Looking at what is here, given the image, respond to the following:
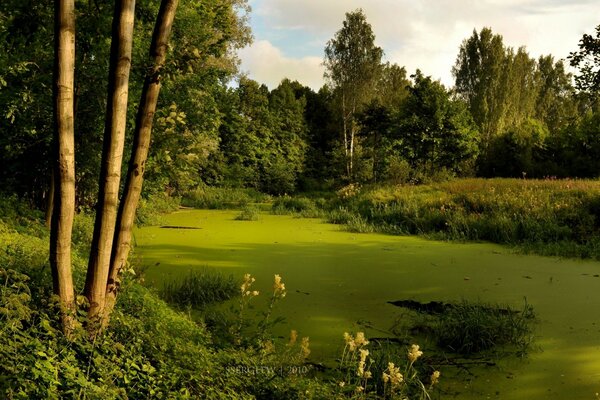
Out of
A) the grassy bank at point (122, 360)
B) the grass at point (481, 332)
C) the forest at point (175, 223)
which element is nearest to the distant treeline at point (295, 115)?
the forest at point (175, 223)

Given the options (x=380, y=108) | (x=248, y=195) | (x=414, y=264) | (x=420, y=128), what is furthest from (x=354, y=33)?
(x=414, y=264)

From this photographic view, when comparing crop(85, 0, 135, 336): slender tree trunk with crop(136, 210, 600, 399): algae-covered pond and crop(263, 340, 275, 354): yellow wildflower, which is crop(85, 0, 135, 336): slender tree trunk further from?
crop(136, 210, 600, 399): algae-covered pond

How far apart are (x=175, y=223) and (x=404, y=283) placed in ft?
19.4

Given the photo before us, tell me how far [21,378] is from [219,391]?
75 cm

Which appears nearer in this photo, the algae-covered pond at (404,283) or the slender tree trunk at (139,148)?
the slender tree trunk at (139,148)

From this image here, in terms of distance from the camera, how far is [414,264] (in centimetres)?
567

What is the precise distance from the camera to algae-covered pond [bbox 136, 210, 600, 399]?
2.80 m

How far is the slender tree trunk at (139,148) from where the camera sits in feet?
8.00

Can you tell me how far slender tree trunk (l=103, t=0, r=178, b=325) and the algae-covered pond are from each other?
1274 millimetres

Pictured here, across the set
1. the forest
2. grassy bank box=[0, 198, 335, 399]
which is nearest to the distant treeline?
the forest

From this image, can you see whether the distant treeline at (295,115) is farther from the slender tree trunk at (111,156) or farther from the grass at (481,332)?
the grass at (481,332)

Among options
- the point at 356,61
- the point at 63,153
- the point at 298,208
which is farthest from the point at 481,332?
the point at 356,61

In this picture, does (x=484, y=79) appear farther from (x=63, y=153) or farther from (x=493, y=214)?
(x=63, y=153)

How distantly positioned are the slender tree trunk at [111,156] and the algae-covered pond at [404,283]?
4.38 feet
